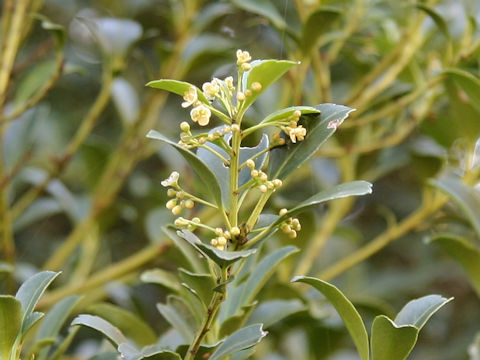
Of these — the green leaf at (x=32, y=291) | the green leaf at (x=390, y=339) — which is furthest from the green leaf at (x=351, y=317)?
the green leaf at (x=32, y=291)

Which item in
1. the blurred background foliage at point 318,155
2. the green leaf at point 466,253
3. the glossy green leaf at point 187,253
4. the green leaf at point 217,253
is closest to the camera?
the green leaf at point 217,253

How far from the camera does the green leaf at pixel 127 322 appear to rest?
74cm

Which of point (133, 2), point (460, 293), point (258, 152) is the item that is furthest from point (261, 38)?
point (258, 152)

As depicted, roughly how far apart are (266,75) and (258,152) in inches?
3.6

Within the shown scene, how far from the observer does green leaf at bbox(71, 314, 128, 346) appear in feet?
1.78

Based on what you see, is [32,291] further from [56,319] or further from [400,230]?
[400,230]

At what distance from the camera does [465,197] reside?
83cm

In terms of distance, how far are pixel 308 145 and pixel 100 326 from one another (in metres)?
0.23

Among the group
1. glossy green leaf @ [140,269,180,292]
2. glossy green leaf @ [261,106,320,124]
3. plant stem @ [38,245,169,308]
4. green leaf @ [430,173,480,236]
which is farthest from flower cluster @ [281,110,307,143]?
plant stem @ [38,245,169,308]

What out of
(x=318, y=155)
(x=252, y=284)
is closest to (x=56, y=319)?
(x=252, y=284)

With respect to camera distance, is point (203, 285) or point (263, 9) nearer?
point (203, 285)

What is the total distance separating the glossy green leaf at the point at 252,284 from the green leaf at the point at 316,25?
0.36m

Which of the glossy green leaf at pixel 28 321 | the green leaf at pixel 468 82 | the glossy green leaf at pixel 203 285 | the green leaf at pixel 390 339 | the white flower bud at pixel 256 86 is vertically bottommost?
the green leaf at pixel 390 339

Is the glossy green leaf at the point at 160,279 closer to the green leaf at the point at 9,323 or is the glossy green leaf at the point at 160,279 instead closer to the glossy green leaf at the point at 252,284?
the glossy green leaf at the point at 252,284
